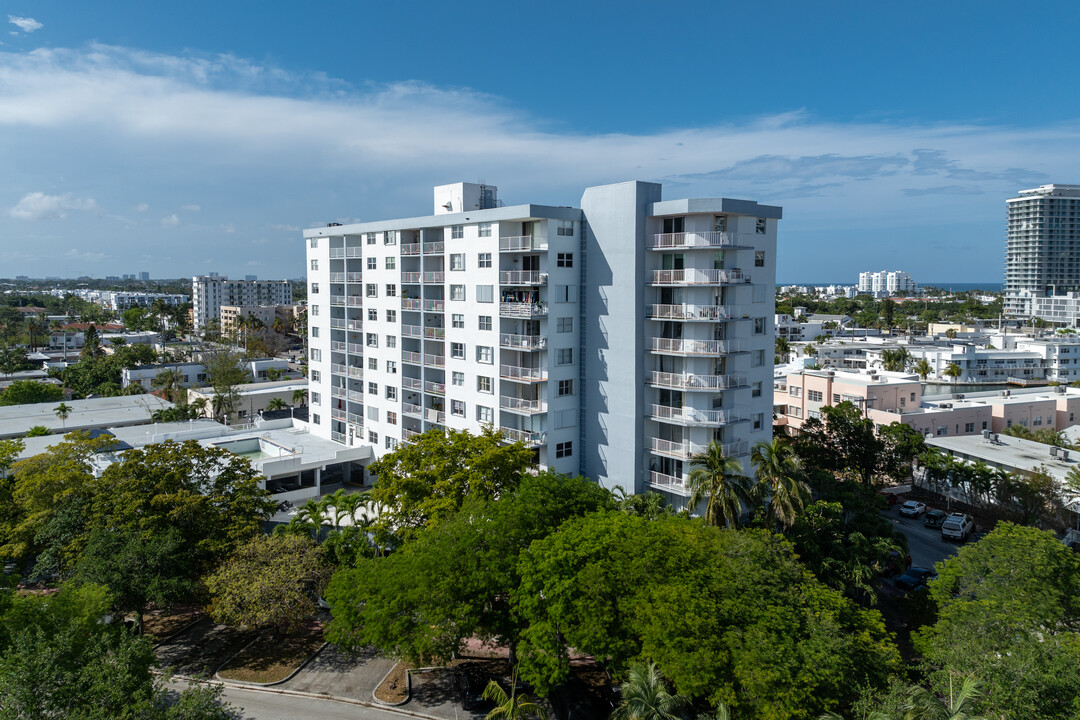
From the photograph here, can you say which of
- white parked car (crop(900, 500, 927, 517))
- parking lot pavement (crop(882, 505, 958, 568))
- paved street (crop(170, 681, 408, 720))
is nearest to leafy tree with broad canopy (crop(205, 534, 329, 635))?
paved street (crop(170, 681, 408, 720))

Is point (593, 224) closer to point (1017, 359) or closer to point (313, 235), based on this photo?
point (313, 235)

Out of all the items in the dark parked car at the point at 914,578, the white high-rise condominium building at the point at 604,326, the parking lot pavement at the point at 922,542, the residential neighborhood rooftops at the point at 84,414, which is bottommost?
the parking lot pavement at the point at 922,542

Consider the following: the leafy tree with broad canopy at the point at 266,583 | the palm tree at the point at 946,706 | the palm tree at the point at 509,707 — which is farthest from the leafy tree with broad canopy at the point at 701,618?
the leafy tree with broad canopy at the point at 266,583

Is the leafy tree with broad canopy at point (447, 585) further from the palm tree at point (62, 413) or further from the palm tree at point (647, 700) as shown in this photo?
the palm tree at point (62, 413)

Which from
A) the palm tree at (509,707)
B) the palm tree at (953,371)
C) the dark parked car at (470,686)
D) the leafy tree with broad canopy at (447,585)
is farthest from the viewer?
the palm tree at (953,371)

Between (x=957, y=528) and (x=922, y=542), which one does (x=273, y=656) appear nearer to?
(x=922, y=542)

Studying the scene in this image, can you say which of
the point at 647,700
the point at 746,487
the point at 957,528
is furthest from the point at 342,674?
the point at 957,528
